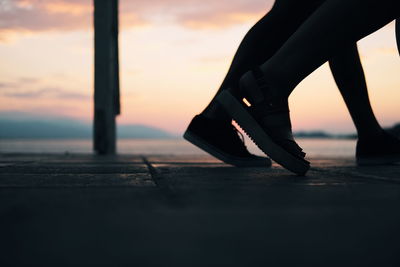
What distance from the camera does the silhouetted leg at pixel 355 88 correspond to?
1.95 m

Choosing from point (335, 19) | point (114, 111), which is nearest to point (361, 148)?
point (335, 19)

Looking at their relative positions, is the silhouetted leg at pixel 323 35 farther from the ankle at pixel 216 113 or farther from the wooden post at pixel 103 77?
the wooden post at pixel 103 77

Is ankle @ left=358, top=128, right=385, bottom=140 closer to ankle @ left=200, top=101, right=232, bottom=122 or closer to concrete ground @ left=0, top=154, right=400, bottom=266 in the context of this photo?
ankle @ left=200, top=101, right=232, bottom=122

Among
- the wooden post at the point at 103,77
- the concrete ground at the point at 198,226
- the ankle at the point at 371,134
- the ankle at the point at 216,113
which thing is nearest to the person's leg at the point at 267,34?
the ankle at the point at 216,113

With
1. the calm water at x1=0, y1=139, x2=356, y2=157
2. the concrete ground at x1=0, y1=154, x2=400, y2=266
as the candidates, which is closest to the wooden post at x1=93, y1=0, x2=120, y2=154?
the calm water at x1=0, y1=139, x2=356, y2=157

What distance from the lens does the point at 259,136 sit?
142 centimetres

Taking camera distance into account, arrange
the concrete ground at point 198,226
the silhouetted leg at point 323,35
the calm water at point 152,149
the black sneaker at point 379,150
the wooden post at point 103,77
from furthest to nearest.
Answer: the calm water at point 152,149, the wooden post at point 103,77, the black sneaker at point 379,150, the silhouetted leg at point 323,35, the concrete ground at point 198,226

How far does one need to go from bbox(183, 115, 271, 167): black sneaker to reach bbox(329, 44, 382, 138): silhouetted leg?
518 mm

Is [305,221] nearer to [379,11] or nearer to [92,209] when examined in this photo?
[92,209]

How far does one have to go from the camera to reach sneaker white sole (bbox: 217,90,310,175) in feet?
4.39

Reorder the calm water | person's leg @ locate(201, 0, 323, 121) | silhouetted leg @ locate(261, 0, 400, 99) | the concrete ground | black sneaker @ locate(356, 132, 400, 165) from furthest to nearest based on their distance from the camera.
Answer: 1. the calm water
2. black sneaker @ locate(356, 132, 400, 165)
3. person's leg @ locate(201, 0, 323, 121)
4. silhouetted leg @ locate(261, 0, 400, 99)
5. the concrete ground

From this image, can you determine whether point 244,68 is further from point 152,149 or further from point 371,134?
point 152,149

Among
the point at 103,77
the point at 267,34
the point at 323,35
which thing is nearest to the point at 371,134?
the point at 267,34

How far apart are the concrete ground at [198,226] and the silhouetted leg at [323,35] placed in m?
0.51
